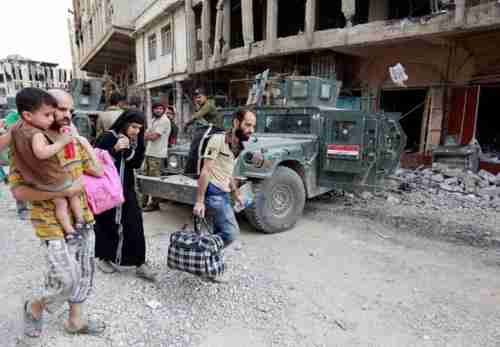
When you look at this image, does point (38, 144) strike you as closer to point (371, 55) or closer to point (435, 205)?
point (435, 205)

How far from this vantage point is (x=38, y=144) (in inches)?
59.6

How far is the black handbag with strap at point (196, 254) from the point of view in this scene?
230 centimetres

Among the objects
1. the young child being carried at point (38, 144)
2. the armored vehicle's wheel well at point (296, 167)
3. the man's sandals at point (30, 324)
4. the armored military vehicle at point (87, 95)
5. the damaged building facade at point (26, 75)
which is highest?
the damaged building facade at point (26, 75)

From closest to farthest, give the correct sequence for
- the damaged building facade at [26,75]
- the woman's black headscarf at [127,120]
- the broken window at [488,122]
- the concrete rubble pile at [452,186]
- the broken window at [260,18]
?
1. the woman's black headscarf at [127,120]
2. the concrete rubble pile at [452,186]
3. the broken window at [488,122]
4. the broken window at [260,18]
5. the damaged building facade at [26,75]

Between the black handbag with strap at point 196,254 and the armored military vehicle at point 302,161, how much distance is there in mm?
1138

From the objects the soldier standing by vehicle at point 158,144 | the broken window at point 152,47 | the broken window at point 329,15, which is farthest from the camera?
the broken window at point 152,47

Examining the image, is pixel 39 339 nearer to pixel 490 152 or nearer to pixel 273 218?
pixel 273 218

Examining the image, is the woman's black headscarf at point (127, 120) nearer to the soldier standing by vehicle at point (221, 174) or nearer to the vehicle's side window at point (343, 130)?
the soldier standing by vehicle at point (221, 174)

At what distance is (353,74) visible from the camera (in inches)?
368

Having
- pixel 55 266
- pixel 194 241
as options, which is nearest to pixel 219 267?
pixel 194 241

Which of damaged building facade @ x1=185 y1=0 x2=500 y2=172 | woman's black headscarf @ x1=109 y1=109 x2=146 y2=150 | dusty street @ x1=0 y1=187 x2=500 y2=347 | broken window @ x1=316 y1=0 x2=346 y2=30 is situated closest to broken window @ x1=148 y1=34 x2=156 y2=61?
damaged building facade @ x1=185 y1=0 x2=500 y2=172

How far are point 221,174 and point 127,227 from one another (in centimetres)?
79

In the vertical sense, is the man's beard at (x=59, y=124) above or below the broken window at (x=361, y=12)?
below

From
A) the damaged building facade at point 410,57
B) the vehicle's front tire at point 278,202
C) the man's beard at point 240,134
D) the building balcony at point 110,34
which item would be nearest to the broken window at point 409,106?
the damaged building facade at point 410,57
